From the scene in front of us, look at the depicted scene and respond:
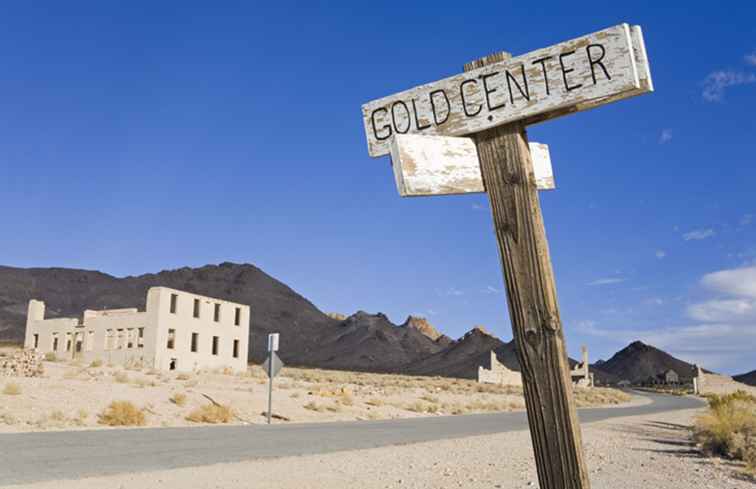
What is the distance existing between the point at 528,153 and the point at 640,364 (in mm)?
147554

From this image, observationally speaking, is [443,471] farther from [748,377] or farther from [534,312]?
[748,377]

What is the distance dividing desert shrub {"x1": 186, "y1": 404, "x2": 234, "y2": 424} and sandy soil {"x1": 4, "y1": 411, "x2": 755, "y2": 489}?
8136 mm

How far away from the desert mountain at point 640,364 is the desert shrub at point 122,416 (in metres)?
122

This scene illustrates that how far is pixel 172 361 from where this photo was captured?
48438 mm

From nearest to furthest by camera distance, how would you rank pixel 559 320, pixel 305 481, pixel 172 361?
1. pixel 559 320
2. pixel 305 481
3. pixel 172 361

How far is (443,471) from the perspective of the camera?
33.8 feet

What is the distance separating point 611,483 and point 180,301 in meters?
44.6

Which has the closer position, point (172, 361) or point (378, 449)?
point (378, 449)

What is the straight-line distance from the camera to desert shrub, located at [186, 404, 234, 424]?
19812 mm

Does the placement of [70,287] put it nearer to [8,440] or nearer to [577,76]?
[8,440]

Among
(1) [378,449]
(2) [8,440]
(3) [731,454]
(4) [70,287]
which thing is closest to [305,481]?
(1) [378,449]

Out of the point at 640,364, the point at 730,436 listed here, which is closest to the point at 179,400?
the point at 730,436

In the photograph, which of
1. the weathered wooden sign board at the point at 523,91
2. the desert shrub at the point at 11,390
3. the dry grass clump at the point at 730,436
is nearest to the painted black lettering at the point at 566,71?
the weathered wooden sign board at the point at 523,91

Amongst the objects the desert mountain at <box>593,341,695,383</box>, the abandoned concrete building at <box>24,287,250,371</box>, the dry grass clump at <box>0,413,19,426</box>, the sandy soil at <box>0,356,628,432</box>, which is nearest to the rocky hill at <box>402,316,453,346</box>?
the desert mountain at <box>593,341,695,383</box>
